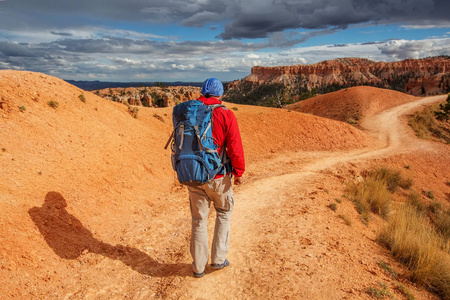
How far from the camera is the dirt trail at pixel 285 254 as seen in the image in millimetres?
3502

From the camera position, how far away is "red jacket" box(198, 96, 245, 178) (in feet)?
10.7

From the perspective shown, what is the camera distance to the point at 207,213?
3471mm

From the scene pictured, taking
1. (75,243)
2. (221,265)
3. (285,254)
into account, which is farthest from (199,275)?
(75,243)

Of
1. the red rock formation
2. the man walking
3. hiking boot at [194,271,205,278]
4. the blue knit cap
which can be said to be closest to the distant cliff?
the red rock formation

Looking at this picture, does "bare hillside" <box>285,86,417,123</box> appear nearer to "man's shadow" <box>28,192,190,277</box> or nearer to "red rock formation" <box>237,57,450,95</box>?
"man's shadow" <box>28,192,190,277</box>

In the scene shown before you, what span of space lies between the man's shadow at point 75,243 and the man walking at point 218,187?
0.74 m

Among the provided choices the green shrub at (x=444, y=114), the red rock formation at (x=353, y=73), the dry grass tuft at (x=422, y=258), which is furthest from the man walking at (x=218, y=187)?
the red rock formation at (x=353, y=73)

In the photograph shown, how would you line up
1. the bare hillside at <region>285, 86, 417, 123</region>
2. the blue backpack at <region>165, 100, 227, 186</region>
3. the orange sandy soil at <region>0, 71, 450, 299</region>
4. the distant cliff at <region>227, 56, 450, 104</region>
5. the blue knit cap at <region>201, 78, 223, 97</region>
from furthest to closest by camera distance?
the distant cliff at <region>227, 56, 450, 104</region>, the bare hillside at <region>285, 86, 417, 123</region>, the orange sandy soil at <region>0, 71, 450, 299</region>, the blue knit cap at <region>201, 78, 223, 97</region>, the blue backpack at <region>165, 100, 227, 186</region>

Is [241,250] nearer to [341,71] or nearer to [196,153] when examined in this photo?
[196,153]

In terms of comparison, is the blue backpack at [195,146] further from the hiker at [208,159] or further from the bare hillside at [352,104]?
the bare hillside at [352,104]

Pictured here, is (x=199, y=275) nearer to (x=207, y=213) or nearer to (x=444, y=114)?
(x=207, y=213)

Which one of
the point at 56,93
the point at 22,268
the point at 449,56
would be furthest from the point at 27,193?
the point at 449,56

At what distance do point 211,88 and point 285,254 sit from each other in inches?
113

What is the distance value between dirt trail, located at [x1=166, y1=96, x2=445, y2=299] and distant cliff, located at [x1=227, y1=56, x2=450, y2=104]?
96942 mm
